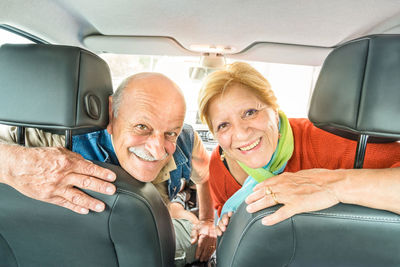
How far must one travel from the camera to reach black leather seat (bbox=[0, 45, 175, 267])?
32.3 inches

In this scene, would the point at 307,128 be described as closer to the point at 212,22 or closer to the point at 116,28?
the point at 212,22

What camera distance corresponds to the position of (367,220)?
68cm

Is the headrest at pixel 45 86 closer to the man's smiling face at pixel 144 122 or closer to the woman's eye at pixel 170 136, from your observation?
the man's smiling face at pixel 144 122

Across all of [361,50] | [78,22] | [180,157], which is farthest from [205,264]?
[78,22]

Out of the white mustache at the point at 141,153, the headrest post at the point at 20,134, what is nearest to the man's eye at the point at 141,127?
the white mustache at the point at 141,153

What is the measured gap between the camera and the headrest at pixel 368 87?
660 mm

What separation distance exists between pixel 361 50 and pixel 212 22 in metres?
1.30

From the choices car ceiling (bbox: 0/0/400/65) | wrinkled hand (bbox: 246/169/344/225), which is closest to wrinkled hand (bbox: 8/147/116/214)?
wrinkled hand (bbox: 246/169/344/225)

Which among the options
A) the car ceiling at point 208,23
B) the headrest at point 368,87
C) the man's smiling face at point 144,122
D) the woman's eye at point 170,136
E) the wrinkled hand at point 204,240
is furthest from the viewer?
the wrinkled hand at point 204,240

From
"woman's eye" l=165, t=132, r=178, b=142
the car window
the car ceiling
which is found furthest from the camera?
the car window

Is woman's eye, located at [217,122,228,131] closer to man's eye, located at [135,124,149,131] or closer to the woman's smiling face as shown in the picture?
the woman's smiling face

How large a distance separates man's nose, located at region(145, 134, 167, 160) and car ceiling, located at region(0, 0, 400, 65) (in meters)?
0.94

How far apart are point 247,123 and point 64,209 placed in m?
1.03

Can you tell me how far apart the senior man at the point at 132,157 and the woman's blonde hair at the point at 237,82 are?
0.19 metres
